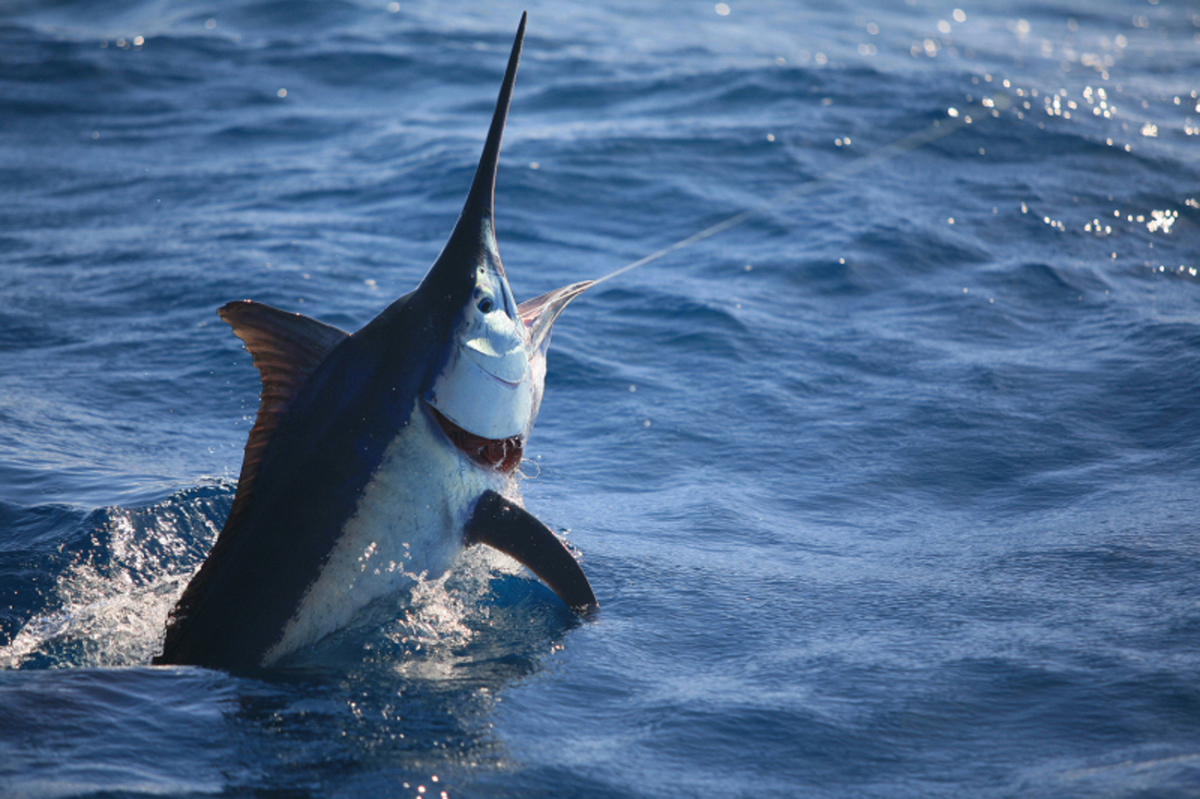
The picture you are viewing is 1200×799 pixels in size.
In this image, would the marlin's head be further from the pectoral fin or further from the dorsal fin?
the dorsal fin

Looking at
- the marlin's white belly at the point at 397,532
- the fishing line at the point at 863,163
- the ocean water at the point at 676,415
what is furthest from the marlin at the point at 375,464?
the fishing line at the point at 863,163

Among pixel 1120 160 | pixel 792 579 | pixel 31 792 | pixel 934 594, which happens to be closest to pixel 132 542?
pixel 31 792

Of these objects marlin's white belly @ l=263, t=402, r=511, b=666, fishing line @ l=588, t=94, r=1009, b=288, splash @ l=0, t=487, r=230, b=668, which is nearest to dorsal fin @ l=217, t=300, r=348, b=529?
marlin's white belly @ l=263, t=402, r=511, b=666

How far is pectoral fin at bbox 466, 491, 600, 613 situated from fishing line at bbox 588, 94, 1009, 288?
6361 millimetres

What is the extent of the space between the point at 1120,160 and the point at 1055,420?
22.2 ft

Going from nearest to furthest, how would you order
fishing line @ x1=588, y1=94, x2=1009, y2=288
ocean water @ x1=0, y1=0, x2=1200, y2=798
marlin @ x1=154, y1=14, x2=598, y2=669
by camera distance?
ocean water @ x1=0, y1=0, x2=1200, y2=798 < marlin @ x1=154, y1=14, x2=598, y2=669 < fishing line @ x1=588, y1=94, x2=1009, y2=288

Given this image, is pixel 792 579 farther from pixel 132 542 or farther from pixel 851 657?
pixel 132 542

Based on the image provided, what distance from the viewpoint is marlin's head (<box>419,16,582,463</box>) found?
4.43 meters

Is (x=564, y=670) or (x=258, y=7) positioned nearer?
(x=564, y=670)

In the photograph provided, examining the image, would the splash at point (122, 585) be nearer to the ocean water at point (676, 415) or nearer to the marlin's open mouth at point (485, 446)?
the ocean water at point (676, 415)

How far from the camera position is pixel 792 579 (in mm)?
5066

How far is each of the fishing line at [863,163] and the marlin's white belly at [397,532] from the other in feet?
21.0

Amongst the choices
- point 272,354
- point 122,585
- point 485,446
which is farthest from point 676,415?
point 122,585

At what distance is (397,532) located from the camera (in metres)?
4.27
